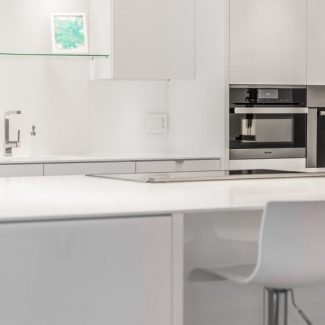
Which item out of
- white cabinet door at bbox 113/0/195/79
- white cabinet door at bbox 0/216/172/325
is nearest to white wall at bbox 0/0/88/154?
white cabinet door at bbox 113/0/195/79

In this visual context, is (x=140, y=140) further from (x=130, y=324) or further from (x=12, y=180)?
(x=130, y=324)

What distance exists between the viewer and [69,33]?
488 centimetres

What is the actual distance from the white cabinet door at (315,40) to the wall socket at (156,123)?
1038mm

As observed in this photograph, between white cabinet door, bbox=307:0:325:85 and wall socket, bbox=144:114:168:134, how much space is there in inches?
40.9

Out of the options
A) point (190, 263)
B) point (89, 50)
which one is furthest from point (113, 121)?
point (190, 263)

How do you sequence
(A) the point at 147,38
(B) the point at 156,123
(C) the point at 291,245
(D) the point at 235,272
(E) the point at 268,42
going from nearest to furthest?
(C) the point at 291,245
(D) the point at 235,272
(A) the point at 147,38
(E) the point at 268,42
(B) the point at 156,123

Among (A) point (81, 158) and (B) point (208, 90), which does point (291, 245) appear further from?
(B) point (208, 90)

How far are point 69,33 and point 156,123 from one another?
2.90ft

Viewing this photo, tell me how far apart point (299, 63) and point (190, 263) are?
7.88 ft

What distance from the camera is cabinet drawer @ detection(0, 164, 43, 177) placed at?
13.8 feet

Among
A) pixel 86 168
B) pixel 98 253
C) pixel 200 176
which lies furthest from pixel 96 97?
pixel 98 253

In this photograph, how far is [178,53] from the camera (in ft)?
15.3

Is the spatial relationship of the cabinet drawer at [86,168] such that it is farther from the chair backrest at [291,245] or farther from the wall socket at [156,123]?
the chair backrest at [291,245]

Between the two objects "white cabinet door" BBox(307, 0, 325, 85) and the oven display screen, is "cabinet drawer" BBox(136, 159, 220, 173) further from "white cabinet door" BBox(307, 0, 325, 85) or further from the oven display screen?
"white cabinet door" BBox(307, 0, 325, 85)
